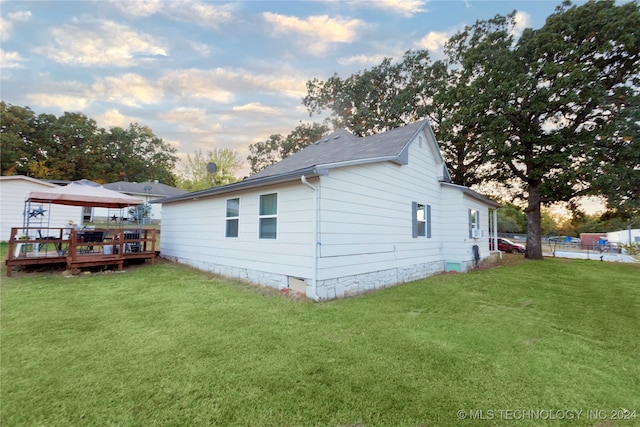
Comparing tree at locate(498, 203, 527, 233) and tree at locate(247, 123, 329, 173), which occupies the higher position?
tree at locate(247, 123, 329, 173)

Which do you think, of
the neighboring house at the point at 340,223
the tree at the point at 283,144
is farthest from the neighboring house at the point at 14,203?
the tree at the point at 283,144

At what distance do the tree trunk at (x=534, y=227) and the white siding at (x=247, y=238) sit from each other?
1440cm

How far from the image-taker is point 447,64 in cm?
1708

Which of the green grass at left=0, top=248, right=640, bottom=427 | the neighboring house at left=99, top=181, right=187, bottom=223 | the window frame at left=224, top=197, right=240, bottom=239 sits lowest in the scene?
the green grass at left=0, top=248, right=640, bottom=427

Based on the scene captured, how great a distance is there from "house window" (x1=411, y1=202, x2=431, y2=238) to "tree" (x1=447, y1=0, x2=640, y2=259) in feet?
24.1

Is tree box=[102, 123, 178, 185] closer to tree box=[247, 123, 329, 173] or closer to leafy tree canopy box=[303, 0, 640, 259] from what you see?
tree box=[247, 123, 329, 173]

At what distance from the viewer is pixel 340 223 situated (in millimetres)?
6168

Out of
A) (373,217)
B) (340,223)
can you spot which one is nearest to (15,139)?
(340,223)

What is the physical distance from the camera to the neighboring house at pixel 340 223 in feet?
19.3

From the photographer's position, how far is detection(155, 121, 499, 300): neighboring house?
5.89 meters

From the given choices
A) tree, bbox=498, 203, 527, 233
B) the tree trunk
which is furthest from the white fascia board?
tree, bbox=498, 203, 527, 233

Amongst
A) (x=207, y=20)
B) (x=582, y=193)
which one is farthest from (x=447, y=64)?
(x=207, y=20)

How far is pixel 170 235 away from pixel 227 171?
532 inches

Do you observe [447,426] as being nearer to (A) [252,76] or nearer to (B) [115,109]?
(A) [252,76]
